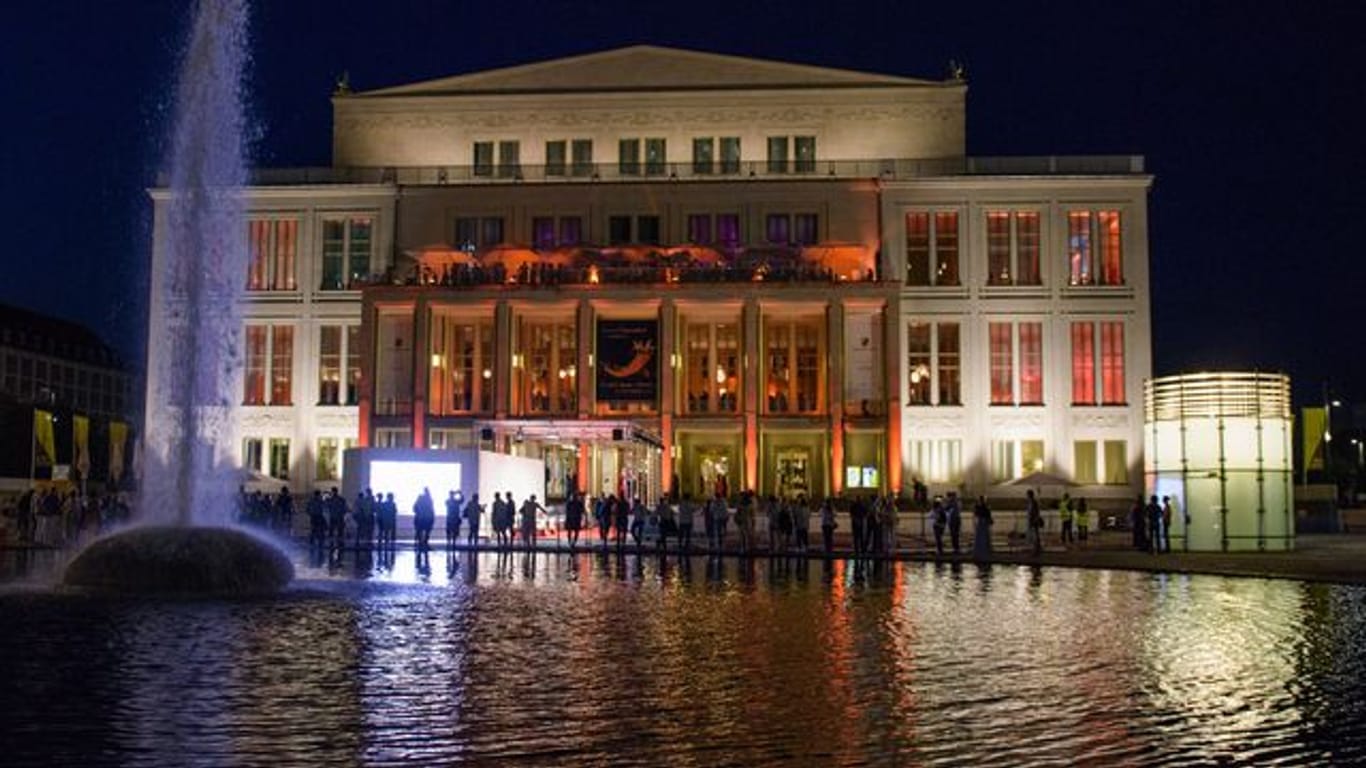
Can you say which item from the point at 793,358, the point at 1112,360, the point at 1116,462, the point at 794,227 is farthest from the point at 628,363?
the point at 1116,462

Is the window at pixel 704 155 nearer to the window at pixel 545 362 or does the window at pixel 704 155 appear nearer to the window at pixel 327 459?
the window at pixel 545 362

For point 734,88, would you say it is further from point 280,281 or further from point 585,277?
point 280,281

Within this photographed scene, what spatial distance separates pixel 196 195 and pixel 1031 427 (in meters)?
43.4

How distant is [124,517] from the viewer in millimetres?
41688

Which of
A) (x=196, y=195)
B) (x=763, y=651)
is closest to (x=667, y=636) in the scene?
(x=763, y=651)

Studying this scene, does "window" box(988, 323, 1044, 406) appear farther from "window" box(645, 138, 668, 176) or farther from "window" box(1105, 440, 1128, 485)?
"window" box(645, 138, 668, 176)

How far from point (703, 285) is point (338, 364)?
17.8 m

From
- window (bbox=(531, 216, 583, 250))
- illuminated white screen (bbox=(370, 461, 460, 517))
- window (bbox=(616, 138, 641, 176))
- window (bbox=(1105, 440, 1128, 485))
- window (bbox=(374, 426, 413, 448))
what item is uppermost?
window (bbox=(616, 138, 641, 176))

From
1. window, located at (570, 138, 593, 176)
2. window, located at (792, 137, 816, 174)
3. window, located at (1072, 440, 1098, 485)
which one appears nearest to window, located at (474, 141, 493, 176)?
window, located at (570, 138, 593, 176)

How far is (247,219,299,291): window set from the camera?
6281 centimetres

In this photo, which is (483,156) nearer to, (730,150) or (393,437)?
(730,150)

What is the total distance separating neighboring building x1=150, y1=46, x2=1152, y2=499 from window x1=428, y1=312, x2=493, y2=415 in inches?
5.8

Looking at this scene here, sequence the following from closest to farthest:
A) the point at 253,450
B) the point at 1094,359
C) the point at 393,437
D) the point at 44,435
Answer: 1. the point at 44,435
2. the point at 393,437
3. the point at 1094,359
4. the point at 253,450

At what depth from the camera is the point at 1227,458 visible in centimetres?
3366
